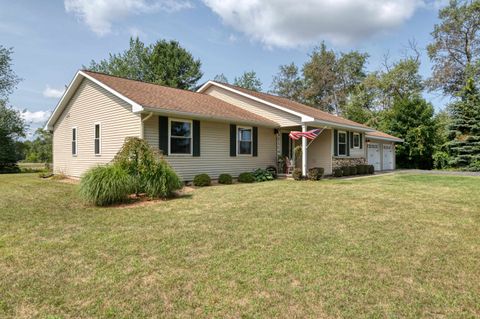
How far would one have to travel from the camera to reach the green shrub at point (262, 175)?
44.8 ft

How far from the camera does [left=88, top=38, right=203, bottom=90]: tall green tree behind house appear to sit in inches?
1286

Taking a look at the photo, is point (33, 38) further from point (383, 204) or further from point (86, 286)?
point (383, 204)

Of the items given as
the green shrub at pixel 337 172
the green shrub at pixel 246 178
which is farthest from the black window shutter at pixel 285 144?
the green shrub at pixel 246 178

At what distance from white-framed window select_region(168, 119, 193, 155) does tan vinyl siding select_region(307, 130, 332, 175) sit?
785 cm

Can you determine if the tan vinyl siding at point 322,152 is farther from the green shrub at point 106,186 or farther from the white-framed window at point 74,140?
the white-framed window at point 74,140

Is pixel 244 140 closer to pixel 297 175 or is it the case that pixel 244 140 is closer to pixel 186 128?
pixel 297 175

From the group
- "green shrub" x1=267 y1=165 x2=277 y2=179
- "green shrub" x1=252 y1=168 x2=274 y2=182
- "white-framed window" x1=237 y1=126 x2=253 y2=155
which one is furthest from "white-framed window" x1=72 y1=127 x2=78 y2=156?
"green shrub" x1=267 y1=165 x2=277 y2=179

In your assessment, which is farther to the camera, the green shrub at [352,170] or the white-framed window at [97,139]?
the green shrub at [352,170]

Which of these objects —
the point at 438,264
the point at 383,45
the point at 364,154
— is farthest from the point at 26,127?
the point at 383,45

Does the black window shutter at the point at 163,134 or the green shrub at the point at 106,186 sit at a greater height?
the black window shutter at the point at 163,134

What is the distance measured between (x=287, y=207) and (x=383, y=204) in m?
2.46

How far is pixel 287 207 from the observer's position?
718 centimetres

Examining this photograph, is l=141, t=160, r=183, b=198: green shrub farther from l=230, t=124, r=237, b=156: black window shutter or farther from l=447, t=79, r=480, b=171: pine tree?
l=447, t=79, r=480, b=171: pine tree

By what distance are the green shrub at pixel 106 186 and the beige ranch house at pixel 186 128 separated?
120 inches
